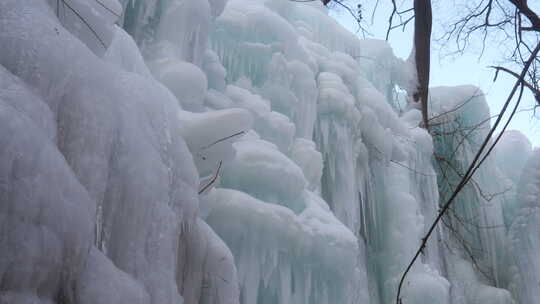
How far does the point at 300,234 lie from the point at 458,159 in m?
5.70

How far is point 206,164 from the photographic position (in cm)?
231

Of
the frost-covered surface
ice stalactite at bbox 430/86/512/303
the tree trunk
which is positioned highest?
the tree trunk

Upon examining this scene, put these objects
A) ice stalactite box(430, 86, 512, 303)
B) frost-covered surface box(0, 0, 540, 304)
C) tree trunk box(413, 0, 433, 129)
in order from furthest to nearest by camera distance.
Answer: ice stalactite box(430, 86, 512, 303)
tree trunk box(413, 0, 433, 129)
frost-covered surface box(0, 0, 540, 304)

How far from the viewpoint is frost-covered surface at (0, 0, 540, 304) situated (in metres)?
0.98

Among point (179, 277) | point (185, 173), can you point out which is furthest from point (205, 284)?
point (185, 173)

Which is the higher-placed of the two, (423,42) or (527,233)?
(423,42)

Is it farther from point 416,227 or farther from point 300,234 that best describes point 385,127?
point 300,234

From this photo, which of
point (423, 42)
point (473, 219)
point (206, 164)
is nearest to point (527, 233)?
point (473, 219)

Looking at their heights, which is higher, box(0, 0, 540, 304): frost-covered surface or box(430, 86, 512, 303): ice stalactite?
box(0, 0, 540, 304): frost-covered surface

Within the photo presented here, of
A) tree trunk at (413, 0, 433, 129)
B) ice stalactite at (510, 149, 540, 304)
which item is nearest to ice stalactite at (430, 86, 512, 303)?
ice stalactite at (510, 149, 540, 304)

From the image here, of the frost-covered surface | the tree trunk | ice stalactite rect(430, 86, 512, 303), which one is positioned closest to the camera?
the frost-covered surface

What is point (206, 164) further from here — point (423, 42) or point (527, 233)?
point (527, 233)

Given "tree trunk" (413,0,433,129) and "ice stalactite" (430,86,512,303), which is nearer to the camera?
"tree trunk" (413,0,433,129)

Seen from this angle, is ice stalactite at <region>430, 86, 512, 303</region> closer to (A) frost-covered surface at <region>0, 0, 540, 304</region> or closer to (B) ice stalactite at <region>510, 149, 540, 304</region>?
(A) frost-covered surface at <region>0, 0, 540, 304</region>
